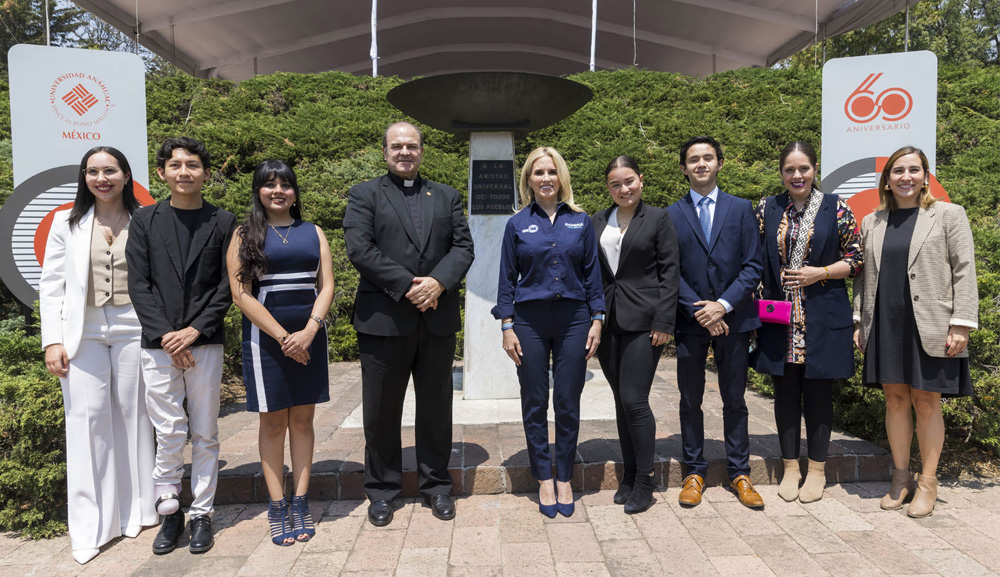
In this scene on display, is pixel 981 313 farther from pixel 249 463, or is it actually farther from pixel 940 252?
pixel 249 463

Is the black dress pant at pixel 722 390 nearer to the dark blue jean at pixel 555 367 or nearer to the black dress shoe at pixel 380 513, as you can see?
the dark blue jean at pixel 555 367

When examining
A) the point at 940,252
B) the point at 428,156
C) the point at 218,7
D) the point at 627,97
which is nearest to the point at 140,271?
the point at 940,252

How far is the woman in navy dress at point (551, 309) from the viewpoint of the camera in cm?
292

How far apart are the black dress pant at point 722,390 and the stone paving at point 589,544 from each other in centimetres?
27

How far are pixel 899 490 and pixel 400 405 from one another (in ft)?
8.95

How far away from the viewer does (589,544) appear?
268cm

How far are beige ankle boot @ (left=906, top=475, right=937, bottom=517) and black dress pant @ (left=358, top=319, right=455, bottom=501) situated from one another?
242 cm

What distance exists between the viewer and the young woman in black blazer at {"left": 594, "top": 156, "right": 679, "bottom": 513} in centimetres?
292

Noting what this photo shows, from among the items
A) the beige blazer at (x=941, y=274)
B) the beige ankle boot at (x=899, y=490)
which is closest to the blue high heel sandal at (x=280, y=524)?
the beige ankle boot at (x=899, y=490)

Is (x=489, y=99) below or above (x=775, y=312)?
above

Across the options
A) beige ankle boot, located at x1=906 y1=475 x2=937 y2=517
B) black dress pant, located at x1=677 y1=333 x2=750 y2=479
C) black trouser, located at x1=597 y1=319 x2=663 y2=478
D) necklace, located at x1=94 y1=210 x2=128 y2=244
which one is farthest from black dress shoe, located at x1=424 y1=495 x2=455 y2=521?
beige ankle boot, located at x1=906 y1=475 x2=937 y2=517

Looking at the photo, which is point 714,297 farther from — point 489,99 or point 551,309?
point 489,99

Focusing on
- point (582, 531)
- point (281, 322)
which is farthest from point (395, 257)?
point (582, 531)

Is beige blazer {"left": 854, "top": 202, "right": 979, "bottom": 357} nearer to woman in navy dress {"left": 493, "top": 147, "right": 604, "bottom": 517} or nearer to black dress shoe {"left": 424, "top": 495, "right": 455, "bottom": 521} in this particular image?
woman in navy dress {"left": 493, "top": 147, "right": 604, "bottom": 517}
